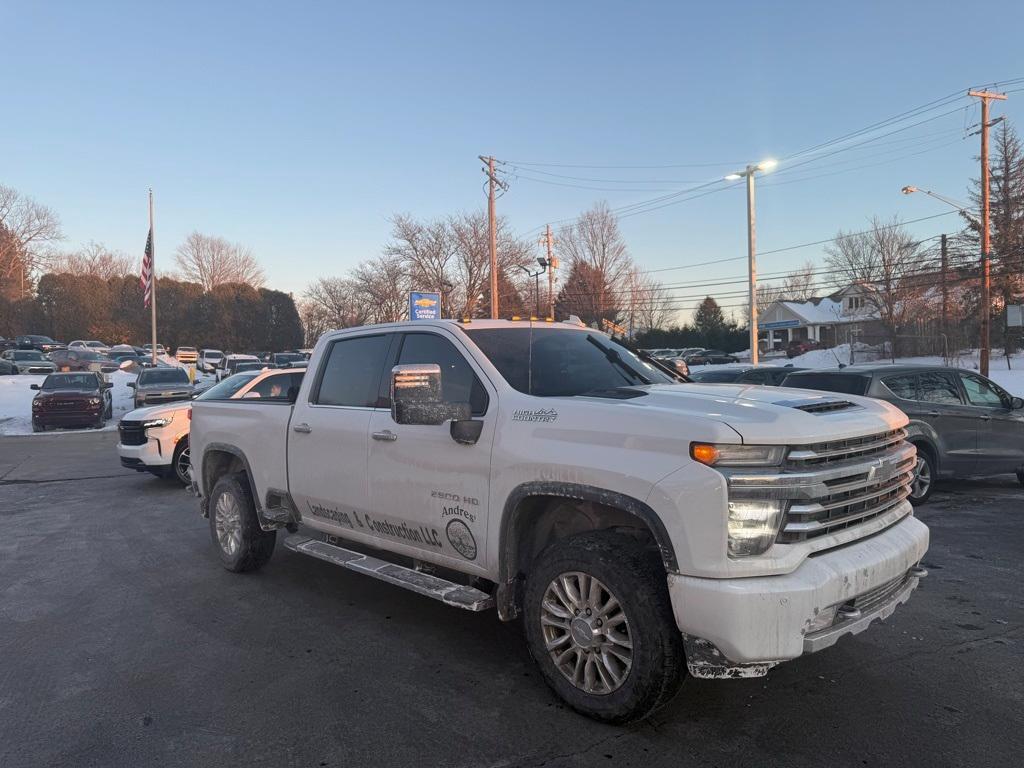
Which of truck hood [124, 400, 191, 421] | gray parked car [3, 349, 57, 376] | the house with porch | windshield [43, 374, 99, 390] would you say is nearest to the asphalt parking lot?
truck hood [124, 400, 191, 421]

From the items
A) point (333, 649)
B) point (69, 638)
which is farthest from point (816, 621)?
point (69, 638)

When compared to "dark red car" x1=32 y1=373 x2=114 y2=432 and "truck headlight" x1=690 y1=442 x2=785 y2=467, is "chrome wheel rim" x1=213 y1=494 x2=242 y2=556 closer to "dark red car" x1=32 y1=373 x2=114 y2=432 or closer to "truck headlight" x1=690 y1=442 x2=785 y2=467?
"truck headlight" x1=690 y1=442 x2=785 y2=467

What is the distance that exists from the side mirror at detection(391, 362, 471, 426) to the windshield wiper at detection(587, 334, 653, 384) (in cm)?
126

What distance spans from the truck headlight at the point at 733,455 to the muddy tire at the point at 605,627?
0.61m

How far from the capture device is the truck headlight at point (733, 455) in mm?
3033

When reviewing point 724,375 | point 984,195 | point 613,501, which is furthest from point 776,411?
point 984,195

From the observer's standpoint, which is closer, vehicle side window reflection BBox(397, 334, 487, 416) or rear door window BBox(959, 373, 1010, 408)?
vehicle side window reflection BBox(397, 334, 487, 416)

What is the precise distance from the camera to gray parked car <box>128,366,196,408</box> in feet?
59.5

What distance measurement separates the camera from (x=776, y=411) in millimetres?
3275

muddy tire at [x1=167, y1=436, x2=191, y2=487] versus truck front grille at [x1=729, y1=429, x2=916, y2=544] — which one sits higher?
truck front grille at [x1=729, y1=429, x2=916, y2=544]

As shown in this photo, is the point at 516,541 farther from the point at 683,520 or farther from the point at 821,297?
the point at 821,297

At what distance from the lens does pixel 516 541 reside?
386cm

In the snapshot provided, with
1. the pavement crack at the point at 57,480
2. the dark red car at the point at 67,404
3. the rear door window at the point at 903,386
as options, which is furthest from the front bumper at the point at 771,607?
the dark red car at the point at 67,404

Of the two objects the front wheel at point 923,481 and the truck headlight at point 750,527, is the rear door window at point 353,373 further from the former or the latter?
the front wheel at point 923,481
